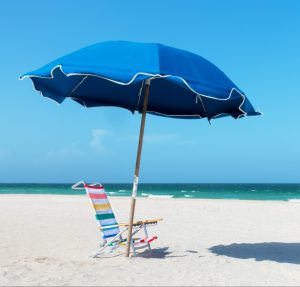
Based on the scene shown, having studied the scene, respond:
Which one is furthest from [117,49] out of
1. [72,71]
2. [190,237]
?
[190,237]

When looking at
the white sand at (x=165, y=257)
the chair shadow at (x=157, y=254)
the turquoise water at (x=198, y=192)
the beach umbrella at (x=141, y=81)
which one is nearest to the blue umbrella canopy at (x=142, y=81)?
the beach umbrella at (x=141, y=81)

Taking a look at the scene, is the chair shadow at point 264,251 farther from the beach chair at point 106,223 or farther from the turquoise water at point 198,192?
the turquoise water at point 198,192

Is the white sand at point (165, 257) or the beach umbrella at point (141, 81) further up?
the beach umbrella at point (141, 81)

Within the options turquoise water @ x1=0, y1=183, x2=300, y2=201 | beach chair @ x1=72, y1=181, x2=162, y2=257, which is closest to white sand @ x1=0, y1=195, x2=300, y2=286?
beach chair @ x1=72, y1=181, x2=162, y2=257

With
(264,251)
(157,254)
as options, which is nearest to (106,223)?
(157,254)

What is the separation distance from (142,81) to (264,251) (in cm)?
288

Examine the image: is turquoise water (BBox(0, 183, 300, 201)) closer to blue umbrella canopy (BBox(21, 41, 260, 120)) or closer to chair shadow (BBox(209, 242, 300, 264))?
chair shadow (BBox(209, 242, 300, 264))

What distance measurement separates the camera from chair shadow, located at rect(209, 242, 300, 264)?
5.59 meters

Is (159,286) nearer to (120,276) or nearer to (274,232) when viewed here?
(120,276)

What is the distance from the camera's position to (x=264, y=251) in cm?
612

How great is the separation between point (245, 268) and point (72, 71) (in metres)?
2.77

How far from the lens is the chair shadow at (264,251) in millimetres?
5590

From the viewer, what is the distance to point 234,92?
4.89 m

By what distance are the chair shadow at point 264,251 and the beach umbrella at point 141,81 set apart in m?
1.51
